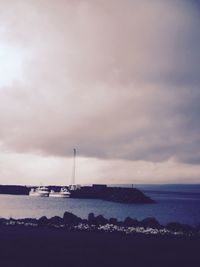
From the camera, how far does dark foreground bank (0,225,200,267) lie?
1416 cm

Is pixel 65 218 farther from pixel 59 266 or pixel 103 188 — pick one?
pixel 103 188

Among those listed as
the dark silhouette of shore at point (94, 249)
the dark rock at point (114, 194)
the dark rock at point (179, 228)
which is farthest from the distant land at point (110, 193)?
the dark silhouette of shore at point (94, 249)

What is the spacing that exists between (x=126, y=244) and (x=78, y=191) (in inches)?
4472

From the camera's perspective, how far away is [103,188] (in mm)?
132875

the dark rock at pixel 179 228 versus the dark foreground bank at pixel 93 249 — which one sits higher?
the dark rock at pixel 179 228

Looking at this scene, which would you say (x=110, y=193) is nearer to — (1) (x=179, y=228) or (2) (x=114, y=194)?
(2) (x=114, y=194)

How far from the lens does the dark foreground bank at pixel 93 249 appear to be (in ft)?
46.4

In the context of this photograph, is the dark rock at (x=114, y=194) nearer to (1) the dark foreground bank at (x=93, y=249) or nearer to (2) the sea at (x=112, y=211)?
(2) the sea at (x=112, y=211)

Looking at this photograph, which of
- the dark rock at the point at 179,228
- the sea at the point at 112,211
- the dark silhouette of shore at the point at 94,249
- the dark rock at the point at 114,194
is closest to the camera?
the dark silhouette of shore at the point at 94,249

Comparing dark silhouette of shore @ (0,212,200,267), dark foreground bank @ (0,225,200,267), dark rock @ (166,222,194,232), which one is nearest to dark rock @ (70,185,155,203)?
dark rock @ (166,222,194,232)

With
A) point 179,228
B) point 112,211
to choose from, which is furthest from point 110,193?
point 179,228

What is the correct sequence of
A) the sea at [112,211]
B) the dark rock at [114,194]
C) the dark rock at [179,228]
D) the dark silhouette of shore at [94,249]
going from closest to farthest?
1. the dark silhouette of shore at [94,249]
2. the dark rock at [179,228]
3. the sea at [112,211]
4. the dark rock at [114,194]

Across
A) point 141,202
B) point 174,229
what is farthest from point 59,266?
point 141,202

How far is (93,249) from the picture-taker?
663 inches
